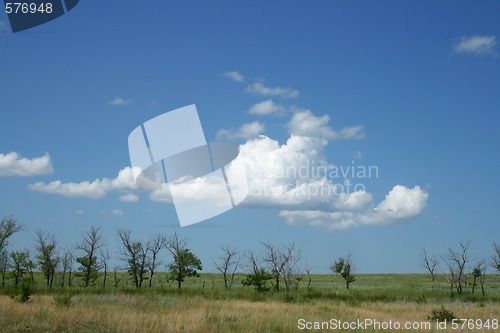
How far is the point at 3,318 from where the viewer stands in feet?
48.1

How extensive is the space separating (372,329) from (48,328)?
1224 centimetres

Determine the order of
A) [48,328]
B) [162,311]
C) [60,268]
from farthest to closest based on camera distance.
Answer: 1. [60,268]
2. [162,311]
3. [48,328]

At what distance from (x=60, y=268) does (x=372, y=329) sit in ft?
203

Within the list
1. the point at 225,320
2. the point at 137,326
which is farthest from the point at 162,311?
the point at 137,326

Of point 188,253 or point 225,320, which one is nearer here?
point 225,320

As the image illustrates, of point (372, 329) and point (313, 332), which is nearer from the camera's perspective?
point (313, 332)

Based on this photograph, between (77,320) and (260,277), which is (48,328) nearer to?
(77,320)

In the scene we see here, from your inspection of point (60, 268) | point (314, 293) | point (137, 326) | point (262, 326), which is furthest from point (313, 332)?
point (60, 268)

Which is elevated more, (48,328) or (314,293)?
(48,328)

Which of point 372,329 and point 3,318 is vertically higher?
point 3,318

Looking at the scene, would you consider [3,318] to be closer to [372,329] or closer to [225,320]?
[225,320]

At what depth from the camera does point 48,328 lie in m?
13.8

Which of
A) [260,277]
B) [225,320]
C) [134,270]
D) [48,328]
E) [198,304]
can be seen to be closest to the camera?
[48,328]

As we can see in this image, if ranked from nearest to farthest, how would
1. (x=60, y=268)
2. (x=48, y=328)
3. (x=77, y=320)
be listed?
(x=48, y=328) → (x=77, y=320) → (x=60, y=268)
